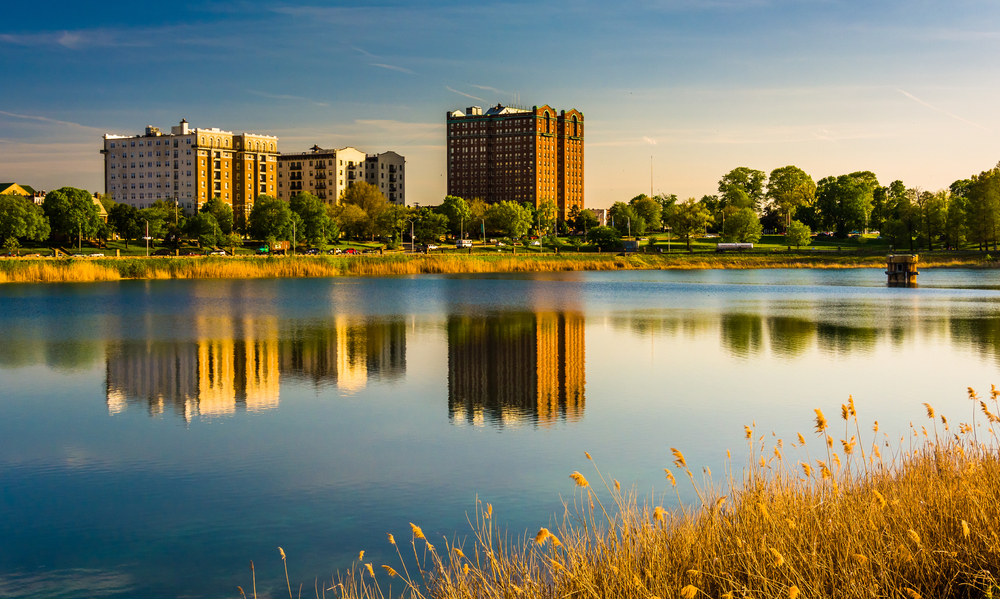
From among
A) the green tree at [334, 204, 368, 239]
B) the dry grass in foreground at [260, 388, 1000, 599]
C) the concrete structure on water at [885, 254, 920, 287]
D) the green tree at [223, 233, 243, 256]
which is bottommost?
the dry grass in foreground at [260, 388, 1000, 599]

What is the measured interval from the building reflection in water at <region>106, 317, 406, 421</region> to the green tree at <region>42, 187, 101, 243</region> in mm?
89708

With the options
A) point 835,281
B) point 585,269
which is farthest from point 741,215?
point 835,281

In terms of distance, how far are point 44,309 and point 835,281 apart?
243 ft

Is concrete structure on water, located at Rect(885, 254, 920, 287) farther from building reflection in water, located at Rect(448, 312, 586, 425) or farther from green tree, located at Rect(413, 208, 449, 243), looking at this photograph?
green tree, located at Rect(413, 208, 449, 243)

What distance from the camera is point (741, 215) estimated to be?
489 ft

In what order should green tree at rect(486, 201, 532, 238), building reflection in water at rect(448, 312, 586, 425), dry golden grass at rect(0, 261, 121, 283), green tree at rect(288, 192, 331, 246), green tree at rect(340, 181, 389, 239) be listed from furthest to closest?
green tree at rect(340, 181, 389, 239)
green tree at rect(486, 201, 532, 238)
green tree at rect(288, 192, 331, 246)
dry golden grass at rect(0, 261, 121, 283)
building reflection in water at rect(448, 312, 586, 425)

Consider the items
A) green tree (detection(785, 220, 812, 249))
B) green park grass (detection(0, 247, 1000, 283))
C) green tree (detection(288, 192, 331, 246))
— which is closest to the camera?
green park grass (detection(0, 247, 1000, 283))

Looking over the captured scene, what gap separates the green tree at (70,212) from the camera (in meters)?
112

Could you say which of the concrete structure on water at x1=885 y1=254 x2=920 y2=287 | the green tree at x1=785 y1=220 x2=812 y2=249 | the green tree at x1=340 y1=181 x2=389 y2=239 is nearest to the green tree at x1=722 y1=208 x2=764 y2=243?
the green tree at x1=785 y1=220 x2=812 y2=249

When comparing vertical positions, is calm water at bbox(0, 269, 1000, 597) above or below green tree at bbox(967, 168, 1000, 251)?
below

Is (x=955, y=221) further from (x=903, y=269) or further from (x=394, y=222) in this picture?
(x=394, y=222)

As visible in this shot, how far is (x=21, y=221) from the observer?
341 feet

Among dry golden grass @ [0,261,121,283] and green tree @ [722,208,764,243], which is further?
green tree @ [722,208,764,243]

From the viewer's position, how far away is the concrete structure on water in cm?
8031
